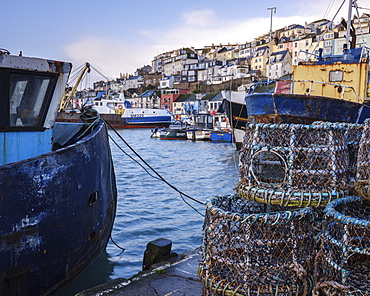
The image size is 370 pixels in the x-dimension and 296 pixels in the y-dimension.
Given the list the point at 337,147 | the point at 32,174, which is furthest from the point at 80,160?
the point at 337,147

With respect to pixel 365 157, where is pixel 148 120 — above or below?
below

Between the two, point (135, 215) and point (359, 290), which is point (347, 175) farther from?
point (135, 215)

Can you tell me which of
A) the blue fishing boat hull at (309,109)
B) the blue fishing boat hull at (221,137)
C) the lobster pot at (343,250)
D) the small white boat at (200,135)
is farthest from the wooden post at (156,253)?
the small white boat at (200,135)

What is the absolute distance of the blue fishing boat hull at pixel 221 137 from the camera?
34656mm

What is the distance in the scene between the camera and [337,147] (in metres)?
3.70

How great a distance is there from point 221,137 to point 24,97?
29.8 m

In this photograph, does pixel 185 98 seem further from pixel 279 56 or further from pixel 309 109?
pixel 309 109

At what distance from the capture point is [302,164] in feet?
11.7

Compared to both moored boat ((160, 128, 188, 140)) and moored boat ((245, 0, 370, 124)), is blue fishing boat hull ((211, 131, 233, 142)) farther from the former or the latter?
moored boat ((245, 0, 370, 124))

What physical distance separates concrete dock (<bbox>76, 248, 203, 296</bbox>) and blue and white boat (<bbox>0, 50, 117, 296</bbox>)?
94cm

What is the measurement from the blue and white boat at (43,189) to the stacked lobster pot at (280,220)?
2535 millimetres

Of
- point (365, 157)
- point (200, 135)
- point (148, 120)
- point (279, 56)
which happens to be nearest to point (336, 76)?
Result: point (365, 157)

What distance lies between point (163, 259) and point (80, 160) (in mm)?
1987

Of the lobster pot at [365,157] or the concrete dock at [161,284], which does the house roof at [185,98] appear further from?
the lobster pot at [365,157]
